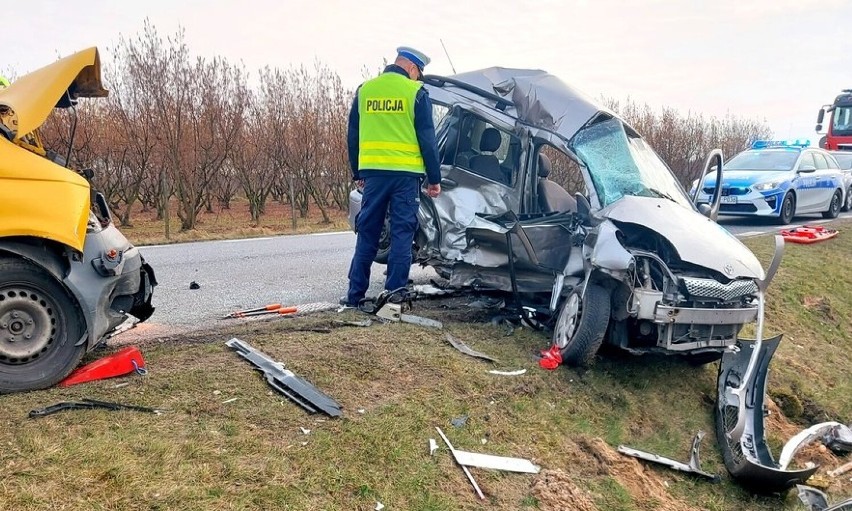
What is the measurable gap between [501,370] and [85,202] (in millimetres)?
2861

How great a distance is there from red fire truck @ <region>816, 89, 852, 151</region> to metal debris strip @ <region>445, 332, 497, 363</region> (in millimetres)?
23285

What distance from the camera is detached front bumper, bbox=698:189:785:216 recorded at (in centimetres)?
1298

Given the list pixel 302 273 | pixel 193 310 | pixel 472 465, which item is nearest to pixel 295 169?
pixel 302 273

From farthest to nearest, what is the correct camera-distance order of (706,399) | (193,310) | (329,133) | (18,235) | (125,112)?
(329,133) → (125,112) → (193,310) → (706,399) → (18,235)

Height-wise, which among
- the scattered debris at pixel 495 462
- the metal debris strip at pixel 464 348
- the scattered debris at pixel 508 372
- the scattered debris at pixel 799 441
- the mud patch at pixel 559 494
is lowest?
the scattered debris at pixel 799 441

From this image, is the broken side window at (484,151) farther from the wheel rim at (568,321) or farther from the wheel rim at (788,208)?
the wheel rim at (788,208)

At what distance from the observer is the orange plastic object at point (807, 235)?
10984 mm

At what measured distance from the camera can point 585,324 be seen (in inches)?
182

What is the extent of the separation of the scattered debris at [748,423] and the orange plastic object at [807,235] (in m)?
6.93

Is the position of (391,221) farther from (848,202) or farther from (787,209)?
(848,202)

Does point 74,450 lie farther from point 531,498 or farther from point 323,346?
point 531,498

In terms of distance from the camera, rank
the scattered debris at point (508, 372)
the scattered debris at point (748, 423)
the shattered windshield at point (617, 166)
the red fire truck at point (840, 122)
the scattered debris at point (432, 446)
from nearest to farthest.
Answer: the scattered debris at point (432, 446), the scattered debris at point (748, 423), the scattered debris at point (508, 372), the shattered windshield at point (617, 166), the red fire truck at point (840, 122)

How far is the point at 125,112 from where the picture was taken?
642 inches

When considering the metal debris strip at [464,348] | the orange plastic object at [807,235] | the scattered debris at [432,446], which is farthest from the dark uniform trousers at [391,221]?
the orange plastic object at [807,235]
